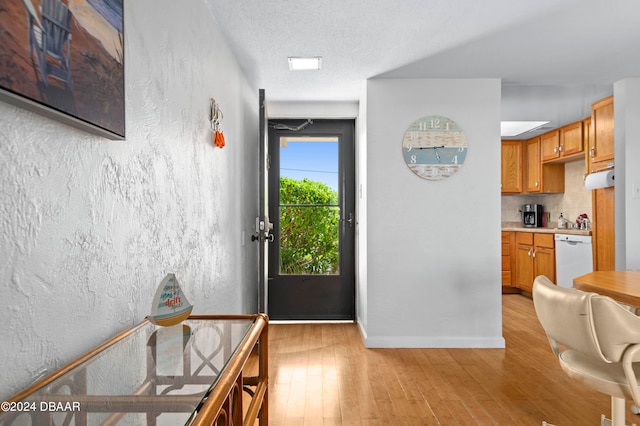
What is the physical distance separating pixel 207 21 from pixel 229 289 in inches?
67.0

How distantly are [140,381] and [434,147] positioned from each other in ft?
11.0

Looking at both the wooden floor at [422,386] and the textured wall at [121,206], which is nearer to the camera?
the textured wall at [121,206]

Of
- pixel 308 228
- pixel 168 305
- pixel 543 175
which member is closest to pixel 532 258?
pixel 543 175

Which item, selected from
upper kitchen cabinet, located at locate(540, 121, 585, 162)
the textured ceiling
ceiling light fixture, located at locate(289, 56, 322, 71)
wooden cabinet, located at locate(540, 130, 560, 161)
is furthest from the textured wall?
wooden cabinet, located at locate(540, 130, 560, 161)

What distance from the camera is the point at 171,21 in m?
1.89

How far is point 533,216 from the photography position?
265 inches

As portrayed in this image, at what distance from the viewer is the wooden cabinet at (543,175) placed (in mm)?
6336

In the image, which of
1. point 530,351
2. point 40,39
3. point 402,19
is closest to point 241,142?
point 402,19

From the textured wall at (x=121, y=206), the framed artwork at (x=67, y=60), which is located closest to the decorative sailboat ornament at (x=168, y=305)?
the textured wall at (x=121, y=206)

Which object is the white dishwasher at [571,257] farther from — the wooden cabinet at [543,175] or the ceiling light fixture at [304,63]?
the ceiling light fixture at [304,63]

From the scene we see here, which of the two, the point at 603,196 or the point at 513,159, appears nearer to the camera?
the point at 603,196

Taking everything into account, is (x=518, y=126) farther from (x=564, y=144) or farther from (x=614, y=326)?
(x=614, y=326)

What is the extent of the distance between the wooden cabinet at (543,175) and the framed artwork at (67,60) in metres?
6.29

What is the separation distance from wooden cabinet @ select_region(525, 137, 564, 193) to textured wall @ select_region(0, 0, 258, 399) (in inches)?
203
